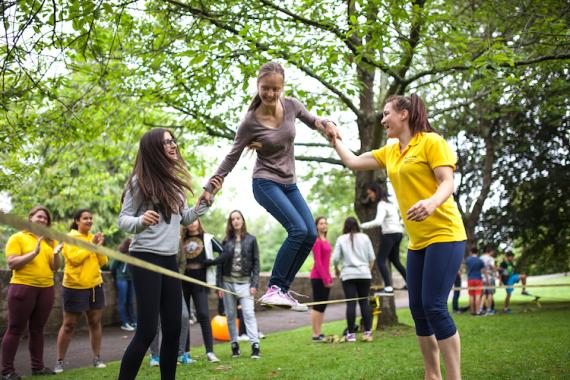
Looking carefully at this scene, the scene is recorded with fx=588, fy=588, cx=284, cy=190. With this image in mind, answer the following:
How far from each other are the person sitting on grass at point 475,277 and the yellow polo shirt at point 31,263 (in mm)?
10512

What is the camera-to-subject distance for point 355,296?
1009 cm

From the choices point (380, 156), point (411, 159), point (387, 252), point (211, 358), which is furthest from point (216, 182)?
point (387, 252)

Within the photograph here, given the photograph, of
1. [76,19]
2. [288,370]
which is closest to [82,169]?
[76,19]

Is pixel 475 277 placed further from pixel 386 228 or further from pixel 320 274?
pixel 320 274

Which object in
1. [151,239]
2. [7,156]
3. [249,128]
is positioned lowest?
[151,239]

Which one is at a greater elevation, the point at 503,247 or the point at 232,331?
the point at 503,247

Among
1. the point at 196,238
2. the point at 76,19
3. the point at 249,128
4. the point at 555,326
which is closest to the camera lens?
the point at 249,128

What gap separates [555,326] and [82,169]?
10.2 meters

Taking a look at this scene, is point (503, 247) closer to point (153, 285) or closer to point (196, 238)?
point (196, 238)

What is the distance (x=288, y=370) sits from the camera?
7.10m

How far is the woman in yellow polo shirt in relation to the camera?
23.1ft

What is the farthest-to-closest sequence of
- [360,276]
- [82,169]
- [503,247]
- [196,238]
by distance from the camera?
[503,247] < [82,169] < [360,276] < [196,238]

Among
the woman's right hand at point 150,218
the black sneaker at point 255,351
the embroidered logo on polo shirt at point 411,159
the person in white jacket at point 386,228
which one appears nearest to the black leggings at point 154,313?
the woman's right hand at point 150,218

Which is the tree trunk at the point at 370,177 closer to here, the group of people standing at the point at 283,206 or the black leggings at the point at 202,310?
the black leggings at the point at 202,310
